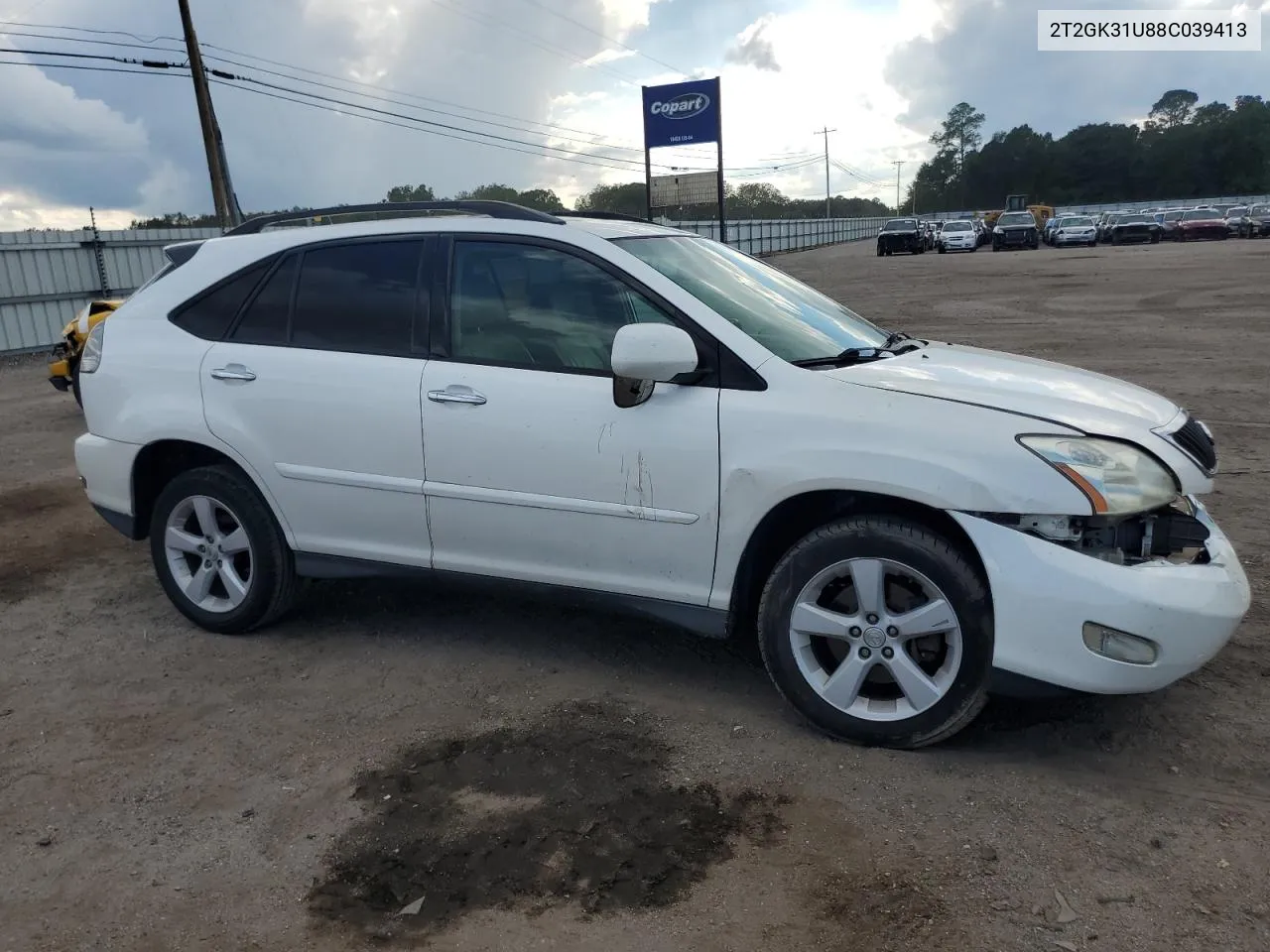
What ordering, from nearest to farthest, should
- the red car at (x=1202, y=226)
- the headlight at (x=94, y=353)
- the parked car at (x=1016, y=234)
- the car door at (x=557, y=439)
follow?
the car door at (x=557, y=439) → the headlight at (x=94, y=353) → the parked car at (x=1016, y=234) → the red car at (x=1202, y=226)

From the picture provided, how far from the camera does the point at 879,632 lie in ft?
10.8

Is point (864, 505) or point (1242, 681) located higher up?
point (864, 505)

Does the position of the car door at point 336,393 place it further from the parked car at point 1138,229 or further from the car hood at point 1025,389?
the parked car at point 1138,229

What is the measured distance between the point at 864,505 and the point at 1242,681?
1614mm

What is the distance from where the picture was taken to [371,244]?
4.28m

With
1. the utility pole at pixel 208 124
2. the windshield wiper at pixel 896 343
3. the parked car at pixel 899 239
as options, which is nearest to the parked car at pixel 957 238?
the parked car at pixel 899 239

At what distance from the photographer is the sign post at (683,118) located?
28672mm

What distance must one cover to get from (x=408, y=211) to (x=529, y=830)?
2717 millimetres

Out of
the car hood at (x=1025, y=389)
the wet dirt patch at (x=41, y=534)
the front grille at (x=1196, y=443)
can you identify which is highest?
the car hood at (x=1025, y=389)

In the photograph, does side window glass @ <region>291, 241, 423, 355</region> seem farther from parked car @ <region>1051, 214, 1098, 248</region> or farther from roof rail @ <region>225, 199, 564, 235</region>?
parked car @ <region>1051, 214, 1098, 248</region>

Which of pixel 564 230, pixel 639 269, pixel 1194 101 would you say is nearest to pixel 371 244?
pixel 564 230

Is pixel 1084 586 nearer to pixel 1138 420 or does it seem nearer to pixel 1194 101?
pixel 1138 420

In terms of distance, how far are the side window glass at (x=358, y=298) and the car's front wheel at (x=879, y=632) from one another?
1.84 m

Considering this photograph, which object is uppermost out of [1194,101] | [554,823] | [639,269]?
[1194,101]
